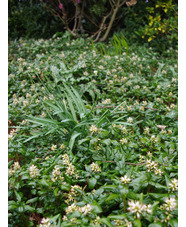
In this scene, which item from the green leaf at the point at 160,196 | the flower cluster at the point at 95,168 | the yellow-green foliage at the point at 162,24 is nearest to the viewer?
the green leaf at the point at 160,196

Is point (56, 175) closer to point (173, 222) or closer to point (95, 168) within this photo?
point (95, 168)

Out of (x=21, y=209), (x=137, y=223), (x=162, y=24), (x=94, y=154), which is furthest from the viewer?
(x=162, y=24)

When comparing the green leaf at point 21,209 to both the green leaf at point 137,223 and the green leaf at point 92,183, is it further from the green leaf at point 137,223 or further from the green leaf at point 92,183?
the green leaf at point 137,223

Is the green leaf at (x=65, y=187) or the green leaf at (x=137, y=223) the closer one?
the green leaf at (x=137, y=223)

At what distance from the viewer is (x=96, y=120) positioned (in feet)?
6.16

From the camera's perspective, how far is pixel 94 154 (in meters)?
1.53

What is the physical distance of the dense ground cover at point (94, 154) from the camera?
3.40ft

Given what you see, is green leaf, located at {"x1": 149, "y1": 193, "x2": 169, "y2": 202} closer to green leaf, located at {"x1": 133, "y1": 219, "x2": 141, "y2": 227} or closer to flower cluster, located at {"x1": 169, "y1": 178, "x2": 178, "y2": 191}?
flower cluster, located at {"x1": 169, "y1": 178, "x2": 178, "y2": 191}

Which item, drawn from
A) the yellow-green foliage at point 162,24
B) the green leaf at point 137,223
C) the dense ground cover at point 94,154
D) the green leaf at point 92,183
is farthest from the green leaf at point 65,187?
the yellow-green foliage at point 162,24

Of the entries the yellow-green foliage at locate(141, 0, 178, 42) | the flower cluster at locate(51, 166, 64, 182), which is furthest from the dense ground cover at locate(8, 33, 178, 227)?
the yellow-green foliage at locate(141, 0, 178, 42)

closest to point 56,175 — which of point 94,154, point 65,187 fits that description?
point 65,187

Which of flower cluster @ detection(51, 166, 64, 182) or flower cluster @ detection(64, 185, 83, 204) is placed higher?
flower cluster @ detection(51, 166, 64, 182)

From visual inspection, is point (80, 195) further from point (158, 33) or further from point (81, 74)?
point (158, 33)

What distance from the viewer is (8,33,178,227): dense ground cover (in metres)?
1.04
